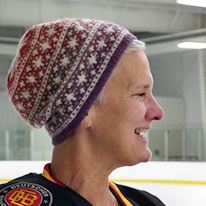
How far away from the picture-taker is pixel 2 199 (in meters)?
1.12

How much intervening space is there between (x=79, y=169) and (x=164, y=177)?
3359 mm

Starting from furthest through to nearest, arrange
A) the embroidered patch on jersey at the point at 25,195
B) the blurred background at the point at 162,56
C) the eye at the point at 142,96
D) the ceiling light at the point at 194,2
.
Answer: the ceiling light at the point at 194,2 → the blurred background at the point at 162,56 → the eye at the point at 142,96 → the embroidered patch on jersey at the point at 25,195

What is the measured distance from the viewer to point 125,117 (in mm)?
1186

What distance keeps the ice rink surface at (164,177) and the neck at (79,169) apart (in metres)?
2.76

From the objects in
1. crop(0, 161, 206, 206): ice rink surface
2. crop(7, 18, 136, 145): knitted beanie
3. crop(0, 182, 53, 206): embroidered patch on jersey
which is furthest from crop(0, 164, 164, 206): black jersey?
crop(0, 161, 206, 206): ice rink surface

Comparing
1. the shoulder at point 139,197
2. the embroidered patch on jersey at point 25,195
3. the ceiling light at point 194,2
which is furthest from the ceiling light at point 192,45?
→ the embroidered patch on jersey at point 25,195

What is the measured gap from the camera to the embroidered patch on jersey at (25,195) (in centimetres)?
111

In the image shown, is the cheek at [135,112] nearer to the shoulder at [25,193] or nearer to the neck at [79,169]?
the neck at [79,169]

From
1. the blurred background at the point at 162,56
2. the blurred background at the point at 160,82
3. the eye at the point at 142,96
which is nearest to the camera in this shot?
the eye at the point at 142,96

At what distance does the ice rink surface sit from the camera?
408cm

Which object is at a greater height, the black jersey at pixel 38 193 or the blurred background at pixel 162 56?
the black jersey at pixel 38 193

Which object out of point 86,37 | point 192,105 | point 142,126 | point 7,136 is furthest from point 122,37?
point 192,105

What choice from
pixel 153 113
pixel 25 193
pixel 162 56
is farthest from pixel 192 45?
pixel 25 193

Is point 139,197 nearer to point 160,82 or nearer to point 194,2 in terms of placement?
point 160,82
